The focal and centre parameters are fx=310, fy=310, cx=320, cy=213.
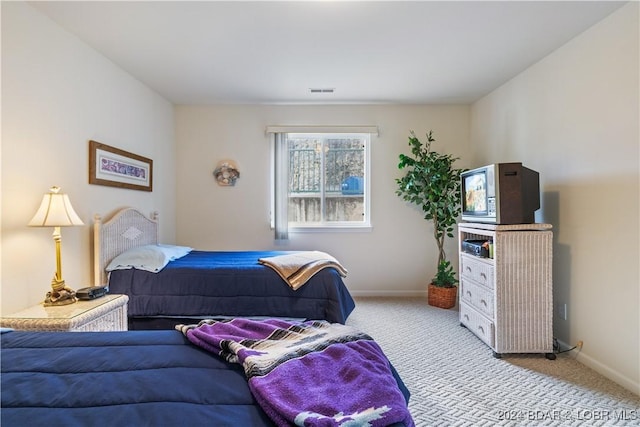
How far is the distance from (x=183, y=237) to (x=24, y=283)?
2105 mm

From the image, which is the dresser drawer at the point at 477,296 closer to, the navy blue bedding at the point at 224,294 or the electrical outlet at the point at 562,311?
the electrical outlet at the point at 562,311

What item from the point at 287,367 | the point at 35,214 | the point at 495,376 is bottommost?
the point at 495,376

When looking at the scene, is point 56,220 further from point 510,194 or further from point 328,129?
point 510,194

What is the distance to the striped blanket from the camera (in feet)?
2.74

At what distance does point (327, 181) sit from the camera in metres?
4.21

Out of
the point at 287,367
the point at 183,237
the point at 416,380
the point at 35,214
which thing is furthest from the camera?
the point at 183,237

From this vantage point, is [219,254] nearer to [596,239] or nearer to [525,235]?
[525,235]

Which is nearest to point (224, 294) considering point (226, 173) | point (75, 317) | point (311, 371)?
point (75, 317)

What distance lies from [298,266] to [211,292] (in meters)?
0.75

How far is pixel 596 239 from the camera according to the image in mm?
2252

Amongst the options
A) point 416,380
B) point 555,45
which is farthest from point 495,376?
point 555,45

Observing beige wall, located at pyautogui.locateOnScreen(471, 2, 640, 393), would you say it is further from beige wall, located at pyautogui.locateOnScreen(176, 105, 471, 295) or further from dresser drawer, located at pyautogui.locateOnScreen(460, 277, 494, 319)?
beige wall, located at pyautogui.locateOnScreen(176, 105, 471, 295)

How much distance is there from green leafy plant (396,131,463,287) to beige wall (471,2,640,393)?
930 millimetres

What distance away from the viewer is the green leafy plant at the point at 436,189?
144 inches
